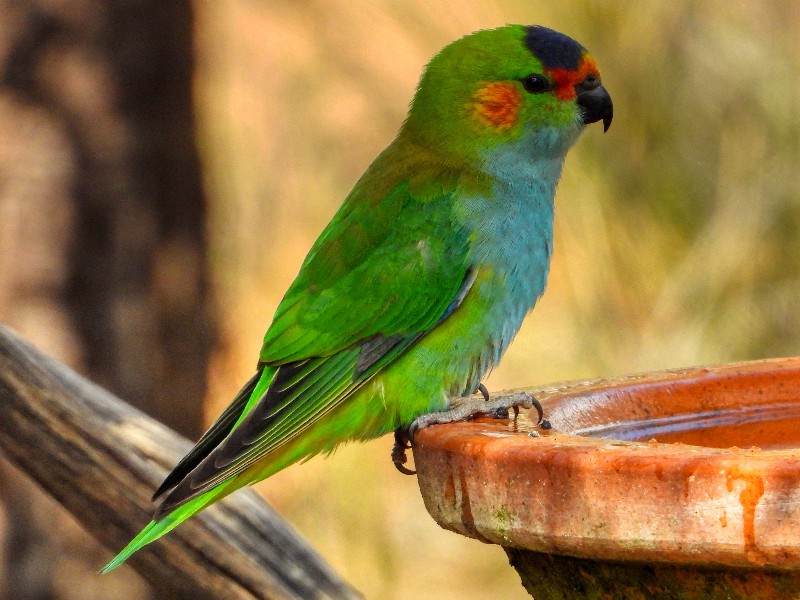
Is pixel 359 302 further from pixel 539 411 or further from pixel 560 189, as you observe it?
pixel 560 189

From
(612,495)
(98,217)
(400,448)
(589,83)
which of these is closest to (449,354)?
(400,448)

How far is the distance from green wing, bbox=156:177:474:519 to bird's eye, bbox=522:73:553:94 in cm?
39

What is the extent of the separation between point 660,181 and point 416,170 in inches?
121

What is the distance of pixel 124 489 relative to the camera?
8.83 feet

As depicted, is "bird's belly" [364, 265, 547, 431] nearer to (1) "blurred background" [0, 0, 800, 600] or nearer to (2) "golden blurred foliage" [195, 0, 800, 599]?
(1) "blurred background" [0, 0, 800, 600]

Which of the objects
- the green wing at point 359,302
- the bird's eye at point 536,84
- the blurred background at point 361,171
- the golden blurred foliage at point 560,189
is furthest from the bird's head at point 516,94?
the golden blurred foliage at point 560,189

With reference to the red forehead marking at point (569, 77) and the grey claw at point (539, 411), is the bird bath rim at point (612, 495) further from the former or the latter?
the red forehead marking at point (569, 77)

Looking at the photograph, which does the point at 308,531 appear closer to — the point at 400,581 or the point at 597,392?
the point at 400,581

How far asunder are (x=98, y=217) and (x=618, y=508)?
3.69 meters

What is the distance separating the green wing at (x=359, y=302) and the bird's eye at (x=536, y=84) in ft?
1.29

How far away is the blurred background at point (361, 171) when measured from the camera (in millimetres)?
5461

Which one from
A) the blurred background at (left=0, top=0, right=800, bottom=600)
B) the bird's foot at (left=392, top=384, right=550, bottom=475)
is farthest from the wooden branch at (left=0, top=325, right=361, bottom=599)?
the blurred background at (left=0, top=0, right=800, bottom=600)

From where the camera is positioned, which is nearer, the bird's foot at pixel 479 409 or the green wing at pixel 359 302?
the bird's foot at pixel 479 409

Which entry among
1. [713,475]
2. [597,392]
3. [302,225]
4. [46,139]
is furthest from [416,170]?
[302,225]
